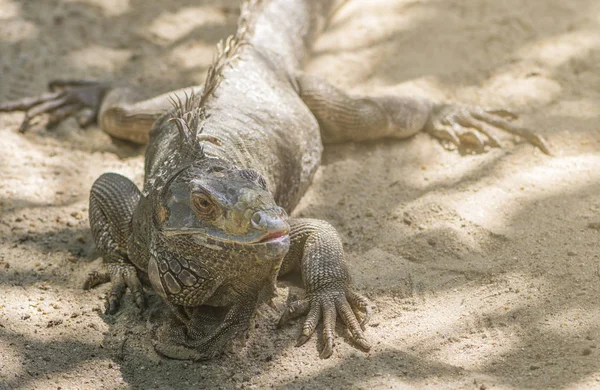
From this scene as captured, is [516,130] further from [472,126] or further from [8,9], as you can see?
[8,9]

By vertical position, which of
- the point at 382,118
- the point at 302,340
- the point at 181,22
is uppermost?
the point at 382,118

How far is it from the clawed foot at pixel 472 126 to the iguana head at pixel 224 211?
3.14 metres

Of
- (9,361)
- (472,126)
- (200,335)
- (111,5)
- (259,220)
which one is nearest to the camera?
(259,220)

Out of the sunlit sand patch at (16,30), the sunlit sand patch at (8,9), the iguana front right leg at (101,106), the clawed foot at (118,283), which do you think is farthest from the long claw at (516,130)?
the sunlit sand patch at (8,9)

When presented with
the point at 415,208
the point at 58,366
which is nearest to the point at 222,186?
the point at 58,366

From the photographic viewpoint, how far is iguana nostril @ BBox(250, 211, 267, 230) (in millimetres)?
4340

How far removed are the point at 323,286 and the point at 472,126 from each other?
2883 millimetres

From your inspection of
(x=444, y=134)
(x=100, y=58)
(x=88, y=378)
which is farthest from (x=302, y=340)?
(x=100, y=58)

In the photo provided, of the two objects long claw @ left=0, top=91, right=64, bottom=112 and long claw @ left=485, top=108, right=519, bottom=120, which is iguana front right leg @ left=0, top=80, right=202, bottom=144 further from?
long claw @ left=485, top=108, right=519, bottom=120

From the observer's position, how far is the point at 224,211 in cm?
443

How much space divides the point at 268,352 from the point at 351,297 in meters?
0.76

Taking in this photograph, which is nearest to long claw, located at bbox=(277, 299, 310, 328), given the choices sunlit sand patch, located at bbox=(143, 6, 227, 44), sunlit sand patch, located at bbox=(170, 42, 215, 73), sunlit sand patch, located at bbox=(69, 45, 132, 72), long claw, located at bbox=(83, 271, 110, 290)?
long claw, located at bbox=(83, 271, 110, 290)

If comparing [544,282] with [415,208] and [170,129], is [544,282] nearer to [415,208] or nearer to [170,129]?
[415,208]

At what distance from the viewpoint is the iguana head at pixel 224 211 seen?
4371 millimetres
